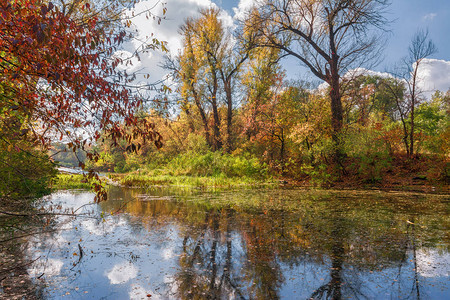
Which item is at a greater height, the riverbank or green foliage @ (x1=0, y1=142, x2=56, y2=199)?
green foliage @ (x1=0, y1=142, x2=56, y2=199)

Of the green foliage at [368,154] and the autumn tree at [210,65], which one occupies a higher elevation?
the autumn tree at [210,65]

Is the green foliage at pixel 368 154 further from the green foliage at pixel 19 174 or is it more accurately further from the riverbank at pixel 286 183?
the green foliage at pixel 19 174

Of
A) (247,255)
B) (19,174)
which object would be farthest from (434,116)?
(19,174)

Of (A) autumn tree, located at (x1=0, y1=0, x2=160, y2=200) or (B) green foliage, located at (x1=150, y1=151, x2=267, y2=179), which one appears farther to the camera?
(B) green foliage, located at (x1=150, y1=151, x2=267, y2=179)

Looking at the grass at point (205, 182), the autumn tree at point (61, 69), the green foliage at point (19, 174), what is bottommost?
the grass at point (205, 182)

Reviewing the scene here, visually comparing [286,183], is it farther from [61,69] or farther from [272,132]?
[61,69]

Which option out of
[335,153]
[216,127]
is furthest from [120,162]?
[335,153]

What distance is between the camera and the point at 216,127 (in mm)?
23344

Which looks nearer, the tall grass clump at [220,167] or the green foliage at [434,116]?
the tall grass clump at [220,167]

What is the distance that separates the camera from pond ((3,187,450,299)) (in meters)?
3.02

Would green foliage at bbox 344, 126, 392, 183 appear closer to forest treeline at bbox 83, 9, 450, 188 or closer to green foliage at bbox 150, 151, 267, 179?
forest treeline at bbox 83, 9, 450, 188

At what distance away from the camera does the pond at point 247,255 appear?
119 inches

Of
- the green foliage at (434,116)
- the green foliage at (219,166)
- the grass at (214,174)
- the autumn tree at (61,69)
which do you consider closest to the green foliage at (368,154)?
the grass at (214,174)

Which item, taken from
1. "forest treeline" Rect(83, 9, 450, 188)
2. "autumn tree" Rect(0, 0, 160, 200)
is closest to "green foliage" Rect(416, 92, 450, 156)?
"forest treeline" Rect(83, 9, 450, 188)
